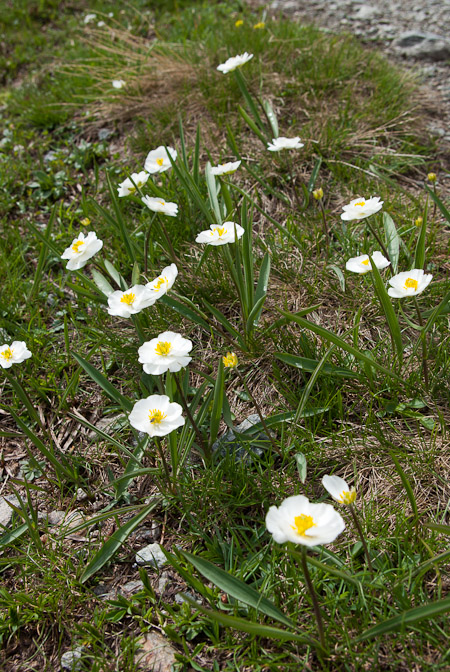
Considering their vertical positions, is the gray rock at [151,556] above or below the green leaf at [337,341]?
below

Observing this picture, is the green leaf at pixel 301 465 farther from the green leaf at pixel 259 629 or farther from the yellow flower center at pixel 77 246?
the yellow flower center at pixel 77 246

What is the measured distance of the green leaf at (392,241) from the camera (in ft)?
6.29

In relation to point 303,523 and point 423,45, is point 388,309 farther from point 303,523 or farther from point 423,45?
point 423,45

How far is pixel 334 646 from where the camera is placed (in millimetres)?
1175

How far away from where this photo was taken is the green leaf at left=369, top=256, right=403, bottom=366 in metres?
1.53

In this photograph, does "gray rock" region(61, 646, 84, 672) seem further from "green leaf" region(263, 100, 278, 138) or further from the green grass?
"green leaf" region(263, 100, 278, 138)

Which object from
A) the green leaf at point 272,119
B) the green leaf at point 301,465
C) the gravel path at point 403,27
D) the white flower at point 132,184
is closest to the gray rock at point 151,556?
the green leaf at point 301,465

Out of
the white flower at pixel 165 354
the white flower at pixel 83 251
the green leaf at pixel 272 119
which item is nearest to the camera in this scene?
the white flower at pixel 165 354

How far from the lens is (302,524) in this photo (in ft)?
3.38

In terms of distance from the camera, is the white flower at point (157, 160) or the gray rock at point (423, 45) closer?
the white flower at point (157, 160)

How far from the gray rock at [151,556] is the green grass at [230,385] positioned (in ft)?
0.07

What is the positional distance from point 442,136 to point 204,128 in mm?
1224

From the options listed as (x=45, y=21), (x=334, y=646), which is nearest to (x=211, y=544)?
(x=334, y=646)

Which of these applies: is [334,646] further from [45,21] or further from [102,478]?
[45,21]
